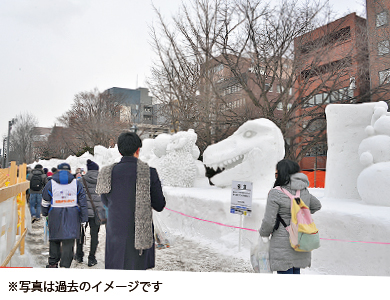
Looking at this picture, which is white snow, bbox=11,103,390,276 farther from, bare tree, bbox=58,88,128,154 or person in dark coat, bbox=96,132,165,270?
bare tree, bbox=58,88,128,154

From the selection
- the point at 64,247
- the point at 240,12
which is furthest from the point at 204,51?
the point at 64,247

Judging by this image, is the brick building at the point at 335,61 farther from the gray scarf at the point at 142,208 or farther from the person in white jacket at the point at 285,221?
the gray scarf at the point at 142,208

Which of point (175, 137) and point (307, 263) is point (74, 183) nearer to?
point (307, 263)

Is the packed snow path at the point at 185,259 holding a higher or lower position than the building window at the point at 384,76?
lower

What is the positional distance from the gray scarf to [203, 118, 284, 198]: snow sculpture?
123 inches

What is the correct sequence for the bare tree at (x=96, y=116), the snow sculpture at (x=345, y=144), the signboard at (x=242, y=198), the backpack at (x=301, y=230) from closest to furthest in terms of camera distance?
the backpack at (x=301, y=230)
the signboard at (x=242, y=198)
the snow sculpture at (x=345, y=144)
the bare tree at (x=96, y=116)

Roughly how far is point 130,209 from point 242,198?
1958 millimetres

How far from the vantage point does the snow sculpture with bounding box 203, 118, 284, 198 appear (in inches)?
211

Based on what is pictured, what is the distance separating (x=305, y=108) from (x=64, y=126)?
10.9 meters

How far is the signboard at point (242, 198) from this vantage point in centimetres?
392

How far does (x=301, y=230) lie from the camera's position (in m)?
2.28

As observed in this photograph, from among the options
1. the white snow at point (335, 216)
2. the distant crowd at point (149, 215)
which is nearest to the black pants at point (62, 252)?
the distant crowd at point (149, 215)

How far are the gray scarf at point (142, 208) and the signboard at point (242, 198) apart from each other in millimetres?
1824

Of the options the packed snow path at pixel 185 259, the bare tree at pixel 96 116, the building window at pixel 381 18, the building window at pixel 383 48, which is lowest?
the packed snow path at pixel 185 259
